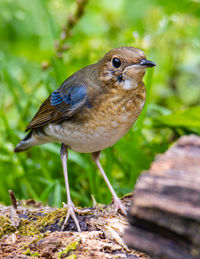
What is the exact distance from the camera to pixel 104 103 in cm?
300

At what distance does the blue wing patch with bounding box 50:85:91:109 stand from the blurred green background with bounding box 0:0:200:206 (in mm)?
864

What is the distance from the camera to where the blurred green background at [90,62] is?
4176mm

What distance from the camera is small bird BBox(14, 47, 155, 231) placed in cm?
290

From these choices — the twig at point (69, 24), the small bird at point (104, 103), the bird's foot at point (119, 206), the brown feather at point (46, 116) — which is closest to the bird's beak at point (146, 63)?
the small bird at point (104, 103)

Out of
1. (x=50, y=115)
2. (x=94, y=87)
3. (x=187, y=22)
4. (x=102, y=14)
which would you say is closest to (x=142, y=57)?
(x=94, y=87)

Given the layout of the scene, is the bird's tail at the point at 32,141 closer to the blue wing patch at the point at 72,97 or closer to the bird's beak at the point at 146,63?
the blue wing patch at the point at 72,97

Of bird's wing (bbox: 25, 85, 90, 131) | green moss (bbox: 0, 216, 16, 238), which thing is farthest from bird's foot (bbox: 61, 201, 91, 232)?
bird's wing (bbox: 25, 85, 90, 131)

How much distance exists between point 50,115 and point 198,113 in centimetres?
153

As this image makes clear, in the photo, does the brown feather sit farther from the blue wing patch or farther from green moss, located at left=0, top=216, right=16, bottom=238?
green moss, located at left=0, top=216, right=16, bottom=238

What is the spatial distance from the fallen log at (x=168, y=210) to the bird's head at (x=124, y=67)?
1255mm

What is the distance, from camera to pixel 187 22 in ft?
19.6

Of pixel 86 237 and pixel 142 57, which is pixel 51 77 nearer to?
pixel 142 57

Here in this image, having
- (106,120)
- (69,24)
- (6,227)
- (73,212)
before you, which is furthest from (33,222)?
(69,24)

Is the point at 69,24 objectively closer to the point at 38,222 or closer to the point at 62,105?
the point at 62,105
